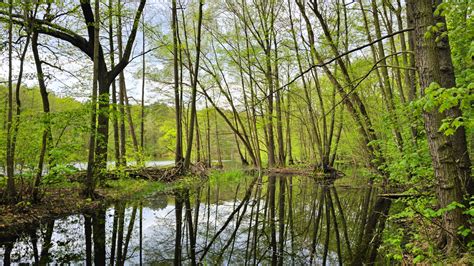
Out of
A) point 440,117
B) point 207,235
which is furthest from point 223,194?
point 440,117

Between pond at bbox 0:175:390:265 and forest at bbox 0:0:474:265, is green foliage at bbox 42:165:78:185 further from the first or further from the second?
pond at bbox 0:175:390:265

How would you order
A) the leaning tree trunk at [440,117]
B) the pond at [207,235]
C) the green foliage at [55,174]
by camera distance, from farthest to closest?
the green foliage at [55,174]
the pond at [207,235]
the leaning tree trunk at [440,117]

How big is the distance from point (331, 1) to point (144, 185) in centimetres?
1188

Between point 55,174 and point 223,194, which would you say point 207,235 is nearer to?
point 55,174

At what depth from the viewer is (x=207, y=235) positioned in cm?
547

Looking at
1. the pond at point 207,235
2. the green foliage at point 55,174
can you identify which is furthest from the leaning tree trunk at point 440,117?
the green foliage at point 55,174

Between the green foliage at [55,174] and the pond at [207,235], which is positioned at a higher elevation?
the green foliage at [55,174]

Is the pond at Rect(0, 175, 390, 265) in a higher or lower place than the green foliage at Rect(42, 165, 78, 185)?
lower

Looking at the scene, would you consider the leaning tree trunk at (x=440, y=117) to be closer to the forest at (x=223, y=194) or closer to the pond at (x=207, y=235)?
the forest at (x=223, y=194)

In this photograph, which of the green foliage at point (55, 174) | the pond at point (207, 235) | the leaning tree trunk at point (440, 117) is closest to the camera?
the leaning tree trunk at point (440, 117)

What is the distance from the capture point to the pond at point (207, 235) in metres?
4.26

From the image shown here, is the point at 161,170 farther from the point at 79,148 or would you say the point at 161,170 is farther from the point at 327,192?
the point at 327,192

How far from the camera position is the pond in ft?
14.0

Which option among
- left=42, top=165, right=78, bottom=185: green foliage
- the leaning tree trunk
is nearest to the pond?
left=42, top=165, right=78, bottom=185: green foliage
